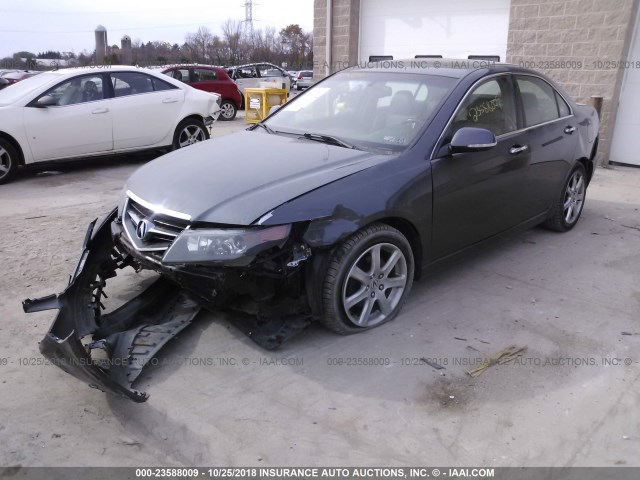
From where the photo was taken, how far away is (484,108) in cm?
435

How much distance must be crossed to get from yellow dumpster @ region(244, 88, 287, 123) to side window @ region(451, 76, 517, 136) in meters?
9.08

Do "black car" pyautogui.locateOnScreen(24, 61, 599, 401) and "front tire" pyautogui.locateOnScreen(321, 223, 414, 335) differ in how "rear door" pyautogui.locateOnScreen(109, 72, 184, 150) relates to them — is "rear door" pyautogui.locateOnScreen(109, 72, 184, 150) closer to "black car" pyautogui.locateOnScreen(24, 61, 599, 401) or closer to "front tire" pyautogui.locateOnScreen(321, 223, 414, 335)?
"black car" pyautogui.locateOnScreen(24, 61, 599, 401)

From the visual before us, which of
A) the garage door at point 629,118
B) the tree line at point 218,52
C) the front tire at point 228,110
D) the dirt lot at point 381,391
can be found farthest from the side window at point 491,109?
the tree line at point 218,52

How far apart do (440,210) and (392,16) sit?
8463 millimetres

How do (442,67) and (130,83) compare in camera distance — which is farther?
(130,83)

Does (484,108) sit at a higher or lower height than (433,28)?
lower

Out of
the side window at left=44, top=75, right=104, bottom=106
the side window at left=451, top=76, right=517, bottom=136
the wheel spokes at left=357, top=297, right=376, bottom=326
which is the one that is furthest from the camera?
the side window at left=44, top=75, right=104, bottom=106

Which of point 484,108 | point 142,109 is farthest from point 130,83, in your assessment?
point 484,108

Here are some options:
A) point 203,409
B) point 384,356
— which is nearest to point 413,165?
point 384,356

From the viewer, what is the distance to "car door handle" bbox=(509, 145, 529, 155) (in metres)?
4.52

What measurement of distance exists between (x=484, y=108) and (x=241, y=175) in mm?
2025

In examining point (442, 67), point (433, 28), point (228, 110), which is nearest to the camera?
point (442, 67)

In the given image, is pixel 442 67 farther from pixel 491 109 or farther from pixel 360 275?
pixel 360 275

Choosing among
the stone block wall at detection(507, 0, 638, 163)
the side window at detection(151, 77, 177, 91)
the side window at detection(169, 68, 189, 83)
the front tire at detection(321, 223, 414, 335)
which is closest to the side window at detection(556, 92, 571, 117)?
the front tire at detection(321, 223, 414, 335)
